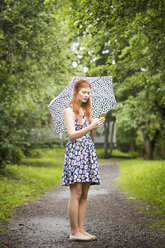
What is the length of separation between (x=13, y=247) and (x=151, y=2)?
15.0ft

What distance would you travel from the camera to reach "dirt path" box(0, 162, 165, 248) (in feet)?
13.1

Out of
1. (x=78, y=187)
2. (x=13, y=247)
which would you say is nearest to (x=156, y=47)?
(x=78, y=187)

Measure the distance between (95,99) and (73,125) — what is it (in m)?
0.98

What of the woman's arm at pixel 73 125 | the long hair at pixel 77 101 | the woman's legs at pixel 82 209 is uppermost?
the long hair at pixel 77 101

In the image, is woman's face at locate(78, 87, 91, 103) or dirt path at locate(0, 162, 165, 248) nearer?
dirt path at locate(0, 162, 165, 248)

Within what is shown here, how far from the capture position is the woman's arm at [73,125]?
394cm

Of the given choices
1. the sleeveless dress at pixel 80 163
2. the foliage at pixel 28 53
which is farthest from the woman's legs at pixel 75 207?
the foliage at pixel 28 53

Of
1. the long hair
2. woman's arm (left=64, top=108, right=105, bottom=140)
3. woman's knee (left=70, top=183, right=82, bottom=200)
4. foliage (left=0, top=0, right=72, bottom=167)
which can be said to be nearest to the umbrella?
the long hair

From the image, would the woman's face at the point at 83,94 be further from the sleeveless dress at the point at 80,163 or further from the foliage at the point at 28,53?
the foliage at the point at 28,53

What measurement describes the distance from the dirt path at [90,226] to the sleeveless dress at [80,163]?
2.74ft

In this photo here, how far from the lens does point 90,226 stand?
16.4ft

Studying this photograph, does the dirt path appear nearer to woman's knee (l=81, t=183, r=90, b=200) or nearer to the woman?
the woman

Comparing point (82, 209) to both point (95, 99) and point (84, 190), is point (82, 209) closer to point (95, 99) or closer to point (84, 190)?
point (84, 190)

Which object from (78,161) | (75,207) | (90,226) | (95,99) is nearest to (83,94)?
(95,99)
